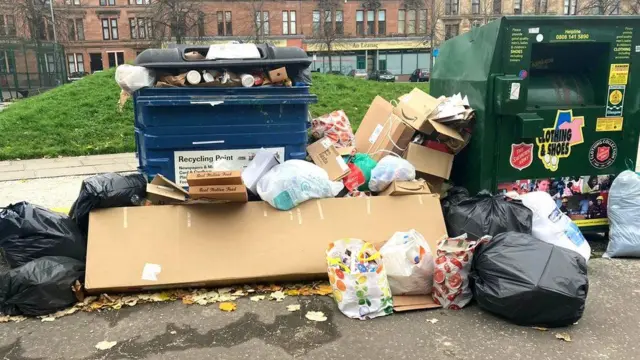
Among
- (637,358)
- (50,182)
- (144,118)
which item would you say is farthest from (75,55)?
(637,358)

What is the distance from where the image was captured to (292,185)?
3.58 metres

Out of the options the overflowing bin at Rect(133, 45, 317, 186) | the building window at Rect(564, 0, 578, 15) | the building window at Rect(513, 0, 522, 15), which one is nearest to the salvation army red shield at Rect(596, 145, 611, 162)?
the overflowing bin at Rect(133, 45, 317, 186)

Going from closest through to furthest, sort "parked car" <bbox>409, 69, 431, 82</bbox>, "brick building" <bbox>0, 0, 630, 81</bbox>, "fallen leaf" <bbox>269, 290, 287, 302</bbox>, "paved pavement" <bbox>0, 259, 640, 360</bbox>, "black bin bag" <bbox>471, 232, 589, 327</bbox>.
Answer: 1. "paved pavement" <bbox>0, 259, 640, 360</bbox>
2. "black bin bag" <bbox>471, 232, 589, 327</bbox>
3. "fallen leaf" <bbox>269, 290, 287, 302</bbox>
4. "parked car" <bbox>409, 69, 431, 82</bbox>
5. "brick building" <bbox>0, 0, 630, 81</bbox>

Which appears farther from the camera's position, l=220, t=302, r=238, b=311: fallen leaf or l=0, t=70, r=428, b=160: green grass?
l=0, t=70, r=428, b=160: green grass

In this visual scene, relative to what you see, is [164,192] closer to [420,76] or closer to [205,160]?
[205,160]

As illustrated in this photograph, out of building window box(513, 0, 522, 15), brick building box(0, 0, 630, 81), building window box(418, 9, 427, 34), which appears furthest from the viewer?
building window box(418, 9, 427, 34)

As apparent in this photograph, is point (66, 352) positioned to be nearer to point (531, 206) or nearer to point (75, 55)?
point (531, 206)

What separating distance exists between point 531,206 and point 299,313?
6.07 feet

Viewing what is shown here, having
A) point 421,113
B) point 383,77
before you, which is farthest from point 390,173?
point 383,77

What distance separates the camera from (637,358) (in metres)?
2.53

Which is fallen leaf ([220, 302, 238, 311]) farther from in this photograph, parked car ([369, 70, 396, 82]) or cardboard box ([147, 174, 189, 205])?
parked car ([369, 70, 396, 82])

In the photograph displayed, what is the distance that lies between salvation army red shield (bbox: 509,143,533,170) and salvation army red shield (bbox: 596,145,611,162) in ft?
1.98

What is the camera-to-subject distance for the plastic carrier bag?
291 centimetres

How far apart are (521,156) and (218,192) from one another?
2331mm
